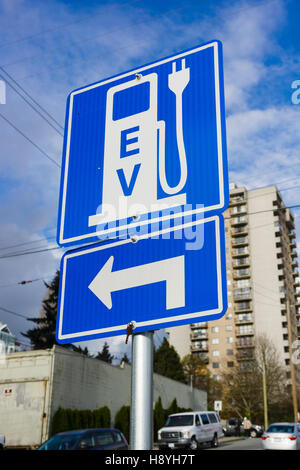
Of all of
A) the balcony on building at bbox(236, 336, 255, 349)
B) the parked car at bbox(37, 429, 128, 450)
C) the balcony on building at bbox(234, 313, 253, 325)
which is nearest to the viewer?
the parked car at bbox(37, 429, 128, 450)

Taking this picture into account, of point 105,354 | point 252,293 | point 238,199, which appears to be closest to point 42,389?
point 105,354

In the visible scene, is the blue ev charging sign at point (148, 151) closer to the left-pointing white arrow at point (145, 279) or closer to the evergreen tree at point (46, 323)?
the left-pointing white arrow at point (145, 279)

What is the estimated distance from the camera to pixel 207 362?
277 feet

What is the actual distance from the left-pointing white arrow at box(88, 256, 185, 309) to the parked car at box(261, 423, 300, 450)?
21101mm

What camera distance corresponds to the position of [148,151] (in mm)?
2439

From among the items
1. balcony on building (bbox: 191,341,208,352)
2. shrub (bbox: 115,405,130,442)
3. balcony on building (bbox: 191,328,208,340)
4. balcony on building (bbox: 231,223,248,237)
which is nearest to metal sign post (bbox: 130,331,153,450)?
shrub (bbox: 115,405,130,442)

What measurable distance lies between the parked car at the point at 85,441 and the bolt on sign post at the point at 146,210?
1124 cm

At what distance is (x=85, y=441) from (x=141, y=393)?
476 inches

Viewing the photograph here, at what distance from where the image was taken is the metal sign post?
6.00 ft

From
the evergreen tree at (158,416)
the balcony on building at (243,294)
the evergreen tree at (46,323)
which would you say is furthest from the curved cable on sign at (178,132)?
the balcony on building at (243,294)

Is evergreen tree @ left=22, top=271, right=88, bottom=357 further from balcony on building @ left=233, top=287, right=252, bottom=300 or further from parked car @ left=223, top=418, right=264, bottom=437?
balcony on building @ left=233, top=287, right=252, bottom=300

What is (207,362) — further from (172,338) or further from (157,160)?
(157,160)

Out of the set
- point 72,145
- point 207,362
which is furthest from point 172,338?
point 72,145

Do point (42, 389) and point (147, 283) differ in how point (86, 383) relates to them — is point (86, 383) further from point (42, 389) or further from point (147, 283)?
point (147, 283)
